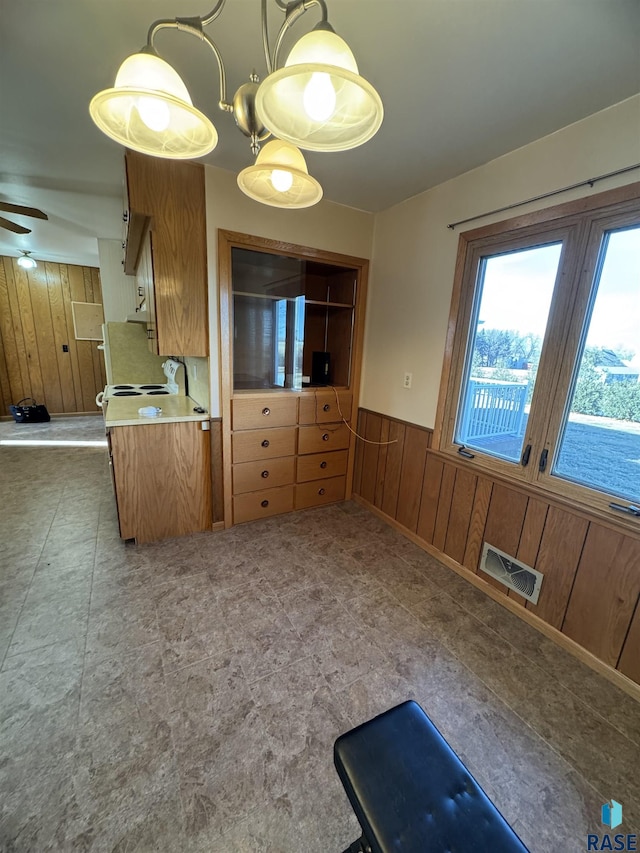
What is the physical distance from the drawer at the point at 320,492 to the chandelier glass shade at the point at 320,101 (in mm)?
2484

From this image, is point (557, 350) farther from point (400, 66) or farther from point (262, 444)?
point (262, 444)

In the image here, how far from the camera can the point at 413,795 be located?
2.67 ft

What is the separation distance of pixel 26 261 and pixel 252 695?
642cm

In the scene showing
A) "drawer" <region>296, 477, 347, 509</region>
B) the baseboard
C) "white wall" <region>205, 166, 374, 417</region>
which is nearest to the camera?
the baseboard

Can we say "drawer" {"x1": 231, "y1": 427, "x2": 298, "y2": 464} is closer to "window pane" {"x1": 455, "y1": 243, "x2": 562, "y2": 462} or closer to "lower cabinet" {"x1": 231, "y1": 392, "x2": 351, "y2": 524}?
"lower cabinet" {"x1": 231, "y1": 392, "x2": 351, "y2": 524}

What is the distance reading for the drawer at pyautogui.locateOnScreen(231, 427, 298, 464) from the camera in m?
2.64

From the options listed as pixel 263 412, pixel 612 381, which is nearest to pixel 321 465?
pixel 263 412

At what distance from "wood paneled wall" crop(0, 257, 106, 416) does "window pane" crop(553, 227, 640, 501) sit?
271 inches

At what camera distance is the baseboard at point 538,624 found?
61.3 inches

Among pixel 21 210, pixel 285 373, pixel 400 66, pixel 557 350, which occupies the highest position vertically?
pixel 400 66

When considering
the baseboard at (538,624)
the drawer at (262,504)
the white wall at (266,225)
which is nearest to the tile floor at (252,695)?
the baseboard at (538,624)

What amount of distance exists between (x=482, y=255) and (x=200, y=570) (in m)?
2.63

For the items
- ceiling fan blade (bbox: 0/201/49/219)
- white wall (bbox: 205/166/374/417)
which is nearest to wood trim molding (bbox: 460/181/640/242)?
white wall (bbox: 205/166/374/417)

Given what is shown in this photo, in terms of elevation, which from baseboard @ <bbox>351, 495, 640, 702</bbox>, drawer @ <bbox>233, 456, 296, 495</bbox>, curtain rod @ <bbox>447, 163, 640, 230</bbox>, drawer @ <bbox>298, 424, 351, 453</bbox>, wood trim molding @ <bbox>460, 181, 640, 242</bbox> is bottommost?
baseboard @ <bbox>351, 495, 640, 702</bbox>
